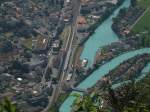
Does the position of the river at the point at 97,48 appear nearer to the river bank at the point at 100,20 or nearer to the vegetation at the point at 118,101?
the river bank at the point at 100,20

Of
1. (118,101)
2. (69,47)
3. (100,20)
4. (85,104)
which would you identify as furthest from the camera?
(100,20)

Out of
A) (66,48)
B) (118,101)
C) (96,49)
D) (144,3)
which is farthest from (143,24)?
(118,101)

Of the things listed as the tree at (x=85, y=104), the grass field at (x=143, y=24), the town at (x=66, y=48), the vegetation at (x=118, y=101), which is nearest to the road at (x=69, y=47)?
the town at (x=66, y=48)

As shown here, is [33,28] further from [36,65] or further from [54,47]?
[36,65]

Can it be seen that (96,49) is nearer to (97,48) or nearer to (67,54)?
(97,48)

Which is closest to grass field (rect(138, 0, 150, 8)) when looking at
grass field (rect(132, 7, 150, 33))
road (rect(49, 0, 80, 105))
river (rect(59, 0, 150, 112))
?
grass field (rect(132, 7, 150, 33))

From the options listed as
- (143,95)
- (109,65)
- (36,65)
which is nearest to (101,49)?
(109,65)
